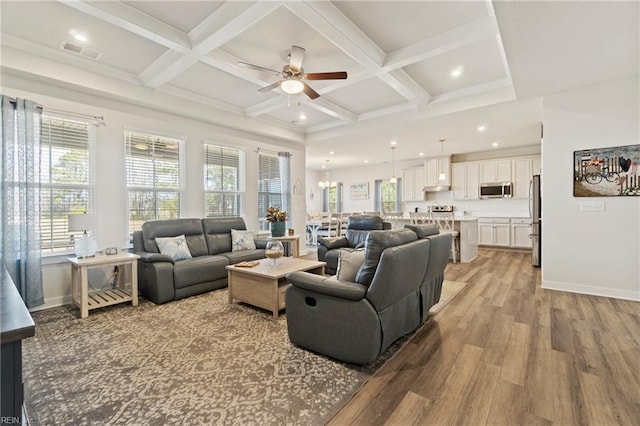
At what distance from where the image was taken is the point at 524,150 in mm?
7352

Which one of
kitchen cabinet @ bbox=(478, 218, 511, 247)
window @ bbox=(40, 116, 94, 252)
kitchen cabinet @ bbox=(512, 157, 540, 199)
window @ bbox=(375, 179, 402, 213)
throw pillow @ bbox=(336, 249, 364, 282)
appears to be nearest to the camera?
throw pillow @ bbox=(336, 249, 364, 282)

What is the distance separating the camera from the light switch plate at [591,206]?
12.4ft

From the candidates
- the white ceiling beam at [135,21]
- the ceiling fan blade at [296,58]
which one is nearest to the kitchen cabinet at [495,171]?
the ceiling fan blade at [296,58]

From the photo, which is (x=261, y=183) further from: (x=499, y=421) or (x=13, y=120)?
(x=499, y=421)

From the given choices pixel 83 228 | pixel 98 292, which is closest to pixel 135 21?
pixel 83 228

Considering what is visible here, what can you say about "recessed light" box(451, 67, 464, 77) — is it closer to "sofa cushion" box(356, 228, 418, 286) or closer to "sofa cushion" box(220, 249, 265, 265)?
"sofa cushion" box(356, 228, 418, 286)

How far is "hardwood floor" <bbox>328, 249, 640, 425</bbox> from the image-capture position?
167 centimetres

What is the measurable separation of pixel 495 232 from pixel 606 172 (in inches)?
155

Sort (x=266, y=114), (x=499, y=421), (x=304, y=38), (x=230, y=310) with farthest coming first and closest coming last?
(x=266, y=114)
(x=230, y=310)
(x=304, y=38)
(x=499, y=421)

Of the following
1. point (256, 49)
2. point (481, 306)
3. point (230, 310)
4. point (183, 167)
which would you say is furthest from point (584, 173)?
point (183, 167)

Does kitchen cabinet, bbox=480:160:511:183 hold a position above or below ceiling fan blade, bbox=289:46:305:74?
below

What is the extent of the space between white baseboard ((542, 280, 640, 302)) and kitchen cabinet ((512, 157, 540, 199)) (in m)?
3.94

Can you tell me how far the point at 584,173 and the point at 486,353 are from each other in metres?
3.11

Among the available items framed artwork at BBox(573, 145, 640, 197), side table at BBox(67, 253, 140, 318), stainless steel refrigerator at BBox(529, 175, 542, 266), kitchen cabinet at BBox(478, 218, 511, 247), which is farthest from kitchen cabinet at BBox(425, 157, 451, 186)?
side table at BBox(67, 253, 140, 318)
